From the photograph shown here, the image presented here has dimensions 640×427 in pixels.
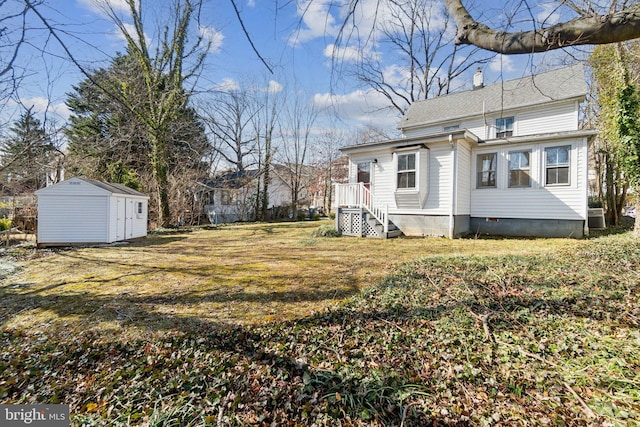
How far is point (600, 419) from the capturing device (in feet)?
5.03

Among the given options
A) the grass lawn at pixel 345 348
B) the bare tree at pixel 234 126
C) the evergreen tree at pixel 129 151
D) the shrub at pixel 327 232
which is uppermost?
the bare tree at pixel 234 126

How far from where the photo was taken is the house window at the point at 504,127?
11.5 m

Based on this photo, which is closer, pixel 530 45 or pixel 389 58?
pixel 530 45

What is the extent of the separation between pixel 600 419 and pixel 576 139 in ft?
33.0

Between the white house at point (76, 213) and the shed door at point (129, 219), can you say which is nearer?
the white house at point (76, 213)

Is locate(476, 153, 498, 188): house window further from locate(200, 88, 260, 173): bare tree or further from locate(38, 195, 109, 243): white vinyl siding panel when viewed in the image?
locate(200, 88, 260, 173): bare tree

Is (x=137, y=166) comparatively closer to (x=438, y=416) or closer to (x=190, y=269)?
(x=190, y=269)

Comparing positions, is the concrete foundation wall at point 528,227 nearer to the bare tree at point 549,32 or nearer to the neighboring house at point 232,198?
the bare tree at point 549,32

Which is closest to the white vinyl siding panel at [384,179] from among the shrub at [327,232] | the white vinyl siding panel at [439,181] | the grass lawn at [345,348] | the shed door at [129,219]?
the white vinyl siding panel at [439,181]

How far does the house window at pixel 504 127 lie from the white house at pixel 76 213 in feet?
48.9

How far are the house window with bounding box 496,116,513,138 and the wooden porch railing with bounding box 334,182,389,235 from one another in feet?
21.4

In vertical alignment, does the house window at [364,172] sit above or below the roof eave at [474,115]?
below

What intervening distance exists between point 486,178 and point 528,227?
6.97 ft

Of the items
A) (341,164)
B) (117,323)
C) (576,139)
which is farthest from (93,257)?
(341,164)
